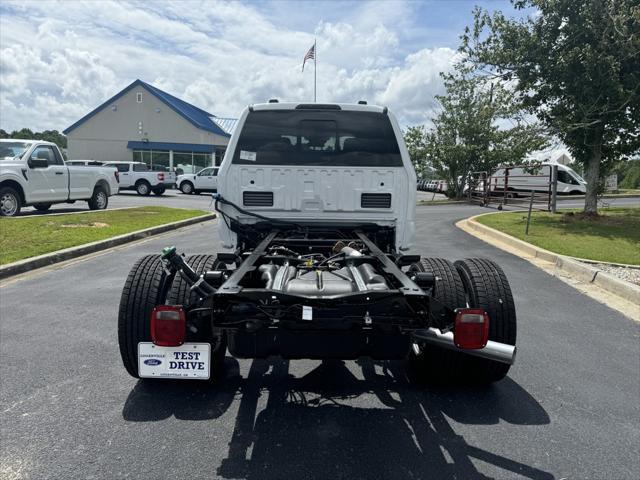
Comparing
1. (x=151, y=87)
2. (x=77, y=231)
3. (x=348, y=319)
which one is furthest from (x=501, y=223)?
(x=151, y=87)

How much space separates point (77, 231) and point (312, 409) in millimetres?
8745

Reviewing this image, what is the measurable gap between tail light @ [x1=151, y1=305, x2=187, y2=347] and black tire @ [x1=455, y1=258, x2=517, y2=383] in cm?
188

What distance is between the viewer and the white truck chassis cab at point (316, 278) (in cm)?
262

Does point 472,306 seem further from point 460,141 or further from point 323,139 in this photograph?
point 460,141

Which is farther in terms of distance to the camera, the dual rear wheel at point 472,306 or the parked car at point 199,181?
the parked car at point 199,181

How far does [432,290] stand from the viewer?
3.28 m

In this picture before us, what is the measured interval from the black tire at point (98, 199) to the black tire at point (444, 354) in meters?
14.2

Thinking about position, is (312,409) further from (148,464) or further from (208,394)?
(148,464)

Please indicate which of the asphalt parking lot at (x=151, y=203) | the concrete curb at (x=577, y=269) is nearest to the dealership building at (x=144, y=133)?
the asphalt parking lot at (x=151, y=203)

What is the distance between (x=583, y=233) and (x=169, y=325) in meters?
11.7

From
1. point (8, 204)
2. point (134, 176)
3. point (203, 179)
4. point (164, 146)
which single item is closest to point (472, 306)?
point (8, 204)

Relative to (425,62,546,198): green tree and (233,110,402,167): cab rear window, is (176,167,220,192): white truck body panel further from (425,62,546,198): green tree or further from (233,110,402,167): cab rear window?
(233,110,402,167): cab rear window

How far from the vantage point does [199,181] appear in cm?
2900

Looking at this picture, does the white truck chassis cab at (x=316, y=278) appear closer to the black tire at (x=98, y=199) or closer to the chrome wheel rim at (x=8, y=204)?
the chrome wheel rim at (x=8, y=204)
